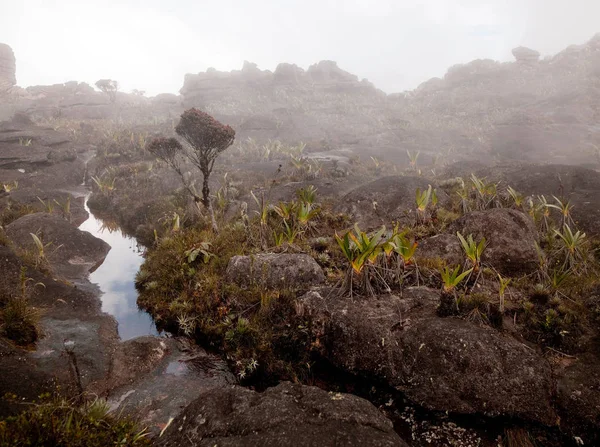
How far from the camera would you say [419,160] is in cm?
3328

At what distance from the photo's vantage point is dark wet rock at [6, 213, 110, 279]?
10781mm

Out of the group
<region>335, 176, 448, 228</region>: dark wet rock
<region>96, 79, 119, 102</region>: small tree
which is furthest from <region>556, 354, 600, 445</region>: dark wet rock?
<region>96, 79, 119, 102</region>: small tree

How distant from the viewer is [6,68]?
54781 millimetres

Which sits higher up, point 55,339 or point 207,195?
point 207,195

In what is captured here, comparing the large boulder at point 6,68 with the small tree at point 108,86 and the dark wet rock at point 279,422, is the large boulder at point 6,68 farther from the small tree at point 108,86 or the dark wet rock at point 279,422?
the dark wet rock at point 279,422

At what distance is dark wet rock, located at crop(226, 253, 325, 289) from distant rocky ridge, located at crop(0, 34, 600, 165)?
28.0 metres

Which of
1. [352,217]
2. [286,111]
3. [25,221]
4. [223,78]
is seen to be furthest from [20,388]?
[223,78]

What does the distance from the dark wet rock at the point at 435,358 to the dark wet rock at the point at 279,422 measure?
1.75 m

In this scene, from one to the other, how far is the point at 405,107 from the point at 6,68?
2851 inches

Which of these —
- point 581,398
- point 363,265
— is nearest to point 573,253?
point 581,398

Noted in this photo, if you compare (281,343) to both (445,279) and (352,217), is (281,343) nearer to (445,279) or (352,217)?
(445,279)

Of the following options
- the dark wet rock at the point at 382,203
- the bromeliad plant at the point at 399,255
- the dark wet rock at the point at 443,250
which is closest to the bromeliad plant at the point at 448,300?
the bromeliad plant at the point at 399,255

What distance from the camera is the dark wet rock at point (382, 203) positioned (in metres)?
12.8

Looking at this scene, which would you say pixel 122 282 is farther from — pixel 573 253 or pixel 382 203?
pixel 573 253
